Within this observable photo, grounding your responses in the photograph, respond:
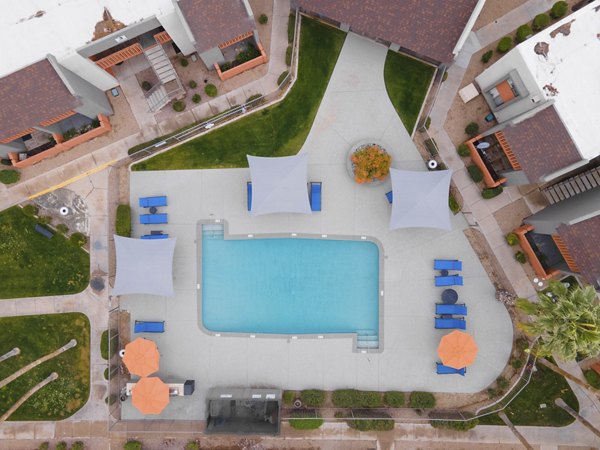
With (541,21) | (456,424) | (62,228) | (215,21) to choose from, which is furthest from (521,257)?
(62,228)

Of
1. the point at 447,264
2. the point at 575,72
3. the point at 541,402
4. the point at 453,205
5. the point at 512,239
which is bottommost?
the point at 541,402

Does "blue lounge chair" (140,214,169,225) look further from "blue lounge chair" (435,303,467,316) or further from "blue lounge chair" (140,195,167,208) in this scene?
"blue lounge chair" (435,303,467,316)

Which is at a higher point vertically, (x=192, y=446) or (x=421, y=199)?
(x=421, y=199)

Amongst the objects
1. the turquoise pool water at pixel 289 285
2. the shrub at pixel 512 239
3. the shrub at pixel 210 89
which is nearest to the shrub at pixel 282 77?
the shrub at pixel 210 89

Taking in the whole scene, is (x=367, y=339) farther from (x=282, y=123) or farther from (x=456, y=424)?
(x=282, y=123)

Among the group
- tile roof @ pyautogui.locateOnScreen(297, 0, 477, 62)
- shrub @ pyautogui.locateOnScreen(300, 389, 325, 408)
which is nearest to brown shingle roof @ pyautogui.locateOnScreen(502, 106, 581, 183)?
tile roof @ pyautogui.locateOnScreen(297, 0, 477, 62)
